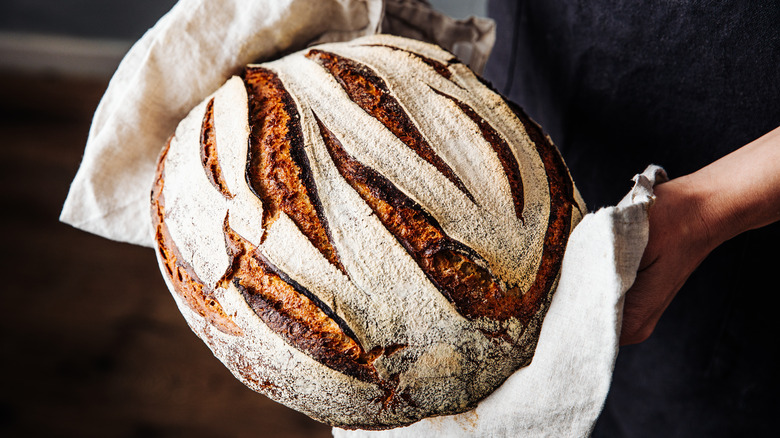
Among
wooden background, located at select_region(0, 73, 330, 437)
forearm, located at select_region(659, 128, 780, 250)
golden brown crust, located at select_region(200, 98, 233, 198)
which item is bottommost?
wooden background, located at select_region(0, 73, 330, 437)

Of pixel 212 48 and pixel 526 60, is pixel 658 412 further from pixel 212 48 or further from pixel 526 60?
pixel 212 48

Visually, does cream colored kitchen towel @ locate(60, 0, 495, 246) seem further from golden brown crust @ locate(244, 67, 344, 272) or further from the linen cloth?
golden brown crust @ locate(244, 67, 344, 272)

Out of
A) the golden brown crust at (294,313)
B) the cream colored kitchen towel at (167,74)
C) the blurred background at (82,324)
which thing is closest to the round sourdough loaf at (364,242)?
the golden brown crust at (294,313)

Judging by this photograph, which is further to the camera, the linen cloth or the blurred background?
the blurred background

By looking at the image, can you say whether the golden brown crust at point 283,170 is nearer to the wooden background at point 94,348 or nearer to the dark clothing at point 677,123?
the dark clothing at point 677,123

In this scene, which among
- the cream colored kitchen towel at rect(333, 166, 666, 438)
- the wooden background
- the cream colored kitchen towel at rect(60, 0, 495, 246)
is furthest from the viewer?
the wooden background

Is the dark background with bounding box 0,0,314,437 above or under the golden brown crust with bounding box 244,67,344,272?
under

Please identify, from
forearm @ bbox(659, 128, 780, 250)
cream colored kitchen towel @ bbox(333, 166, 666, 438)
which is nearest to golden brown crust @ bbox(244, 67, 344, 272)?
cream colored kitchen towel @ bbox(333, 166, 666, 438)
